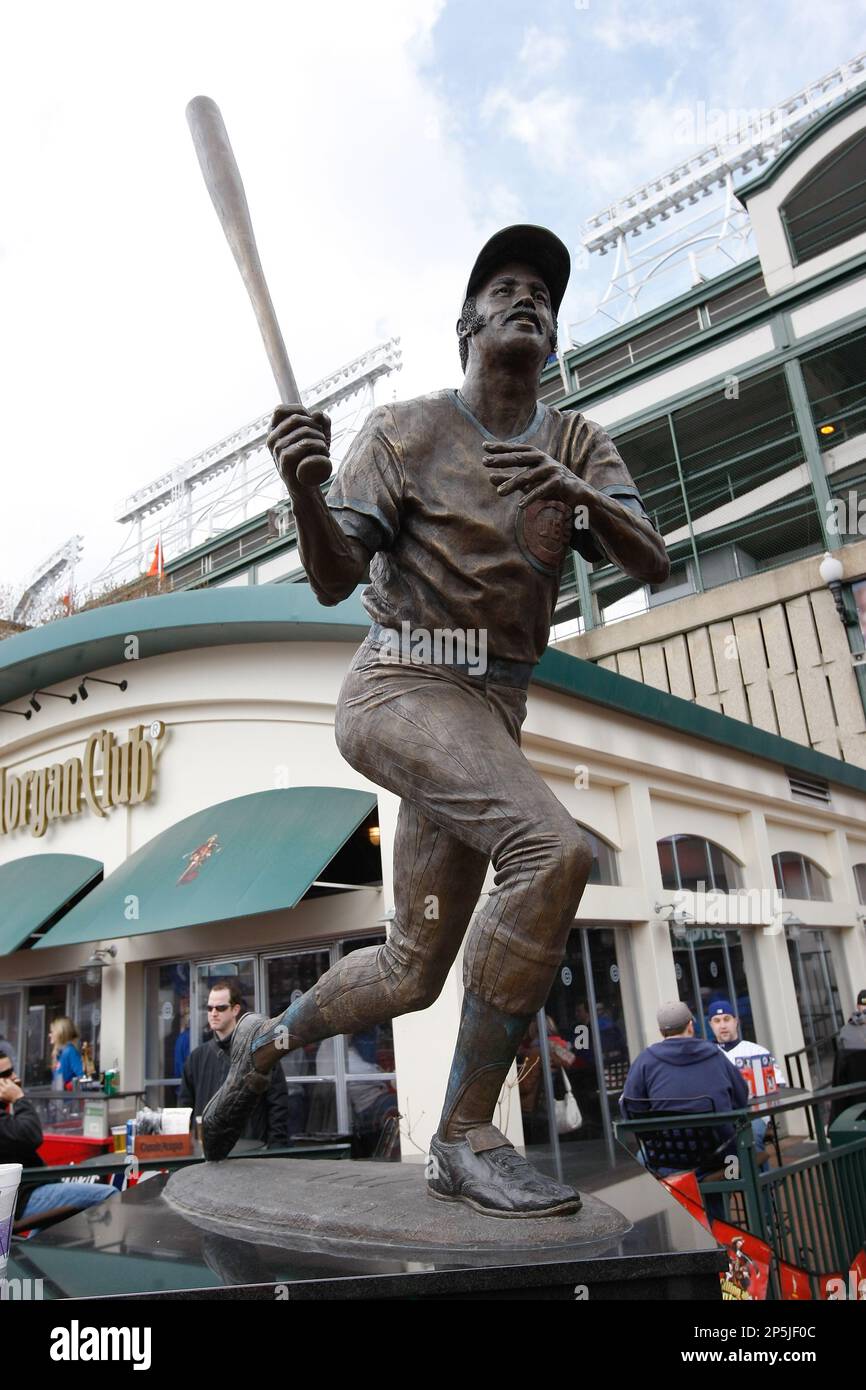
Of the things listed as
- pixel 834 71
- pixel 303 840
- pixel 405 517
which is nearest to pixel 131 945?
pixel 303 840

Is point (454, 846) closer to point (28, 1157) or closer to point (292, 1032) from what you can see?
point (292, 1032)

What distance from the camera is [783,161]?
2469 cm

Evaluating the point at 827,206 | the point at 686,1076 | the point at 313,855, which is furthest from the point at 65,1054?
the point at 827,206

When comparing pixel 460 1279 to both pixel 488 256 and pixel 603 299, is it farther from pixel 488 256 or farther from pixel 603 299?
pixel 603 299

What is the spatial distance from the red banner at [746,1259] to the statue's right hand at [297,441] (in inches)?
154

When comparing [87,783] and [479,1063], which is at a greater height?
[87,783]

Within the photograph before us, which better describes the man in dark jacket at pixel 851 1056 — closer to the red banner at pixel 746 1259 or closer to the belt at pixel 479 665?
the red banner at pixel 746 1259

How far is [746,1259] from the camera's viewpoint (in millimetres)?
4492

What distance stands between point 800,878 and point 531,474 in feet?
51.4

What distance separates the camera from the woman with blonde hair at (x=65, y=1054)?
11.3 meters

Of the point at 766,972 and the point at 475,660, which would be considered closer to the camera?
the point at 475,660

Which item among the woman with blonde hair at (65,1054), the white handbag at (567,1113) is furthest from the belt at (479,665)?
the woman with blonde hair at (65,1054)

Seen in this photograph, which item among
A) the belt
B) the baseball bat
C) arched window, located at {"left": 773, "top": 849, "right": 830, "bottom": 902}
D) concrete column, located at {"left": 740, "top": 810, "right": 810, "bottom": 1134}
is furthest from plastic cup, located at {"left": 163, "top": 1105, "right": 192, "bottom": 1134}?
arched window, located at {"left": 773, "top": 849, "right": 830, "bottom": 902}

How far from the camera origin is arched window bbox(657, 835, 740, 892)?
41.9 ft
